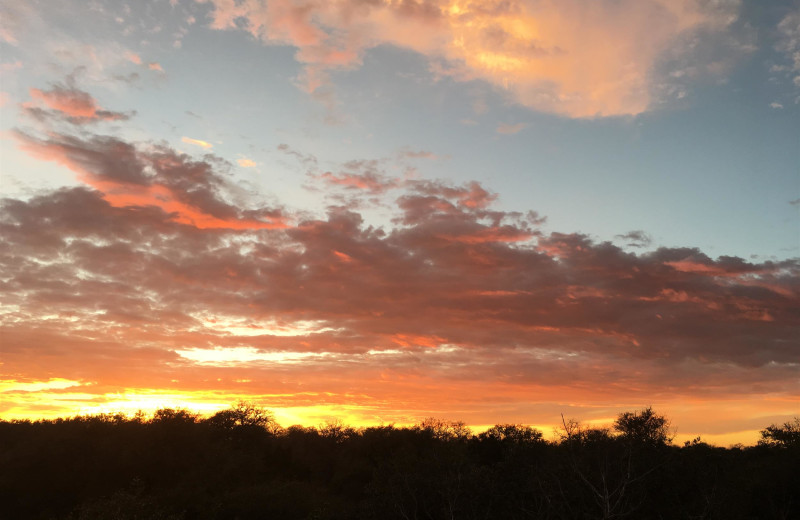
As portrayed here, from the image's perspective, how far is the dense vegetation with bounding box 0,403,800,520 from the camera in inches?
1587

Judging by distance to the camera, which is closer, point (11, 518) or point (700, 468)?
point (700, 468)

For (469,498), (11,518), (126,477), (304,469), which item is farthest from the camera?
(304,469)

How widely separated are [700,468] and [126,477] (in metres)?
61.1

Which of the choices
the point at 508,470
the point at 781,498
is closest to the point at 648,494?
the point at 508,470

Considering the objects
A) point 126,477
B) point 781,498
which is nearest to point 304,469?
point 126,477

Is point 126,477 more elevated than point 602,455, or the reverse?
point 602,455

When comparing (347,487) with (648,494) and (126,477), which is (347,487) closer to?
(126,477)

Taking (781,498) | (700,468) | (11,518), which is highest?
(700,468)

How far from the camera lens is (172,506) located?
61.4 meters

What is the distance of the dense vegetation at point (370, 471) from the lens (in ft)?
132

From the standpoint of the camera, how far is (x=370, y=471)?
276 feet

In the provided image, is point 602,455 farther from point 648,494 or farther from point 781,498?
point 781,498

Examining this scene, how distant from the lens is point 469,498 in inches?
1607

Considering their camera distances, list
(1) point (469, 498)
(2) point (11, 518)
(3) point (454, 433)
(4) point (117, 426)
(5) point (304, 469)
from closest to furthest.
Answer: (1) point (469, 498), (2) point (11, 518), (4) point (117, 426), (5) point (304, 469), (3) point (454, 433)
